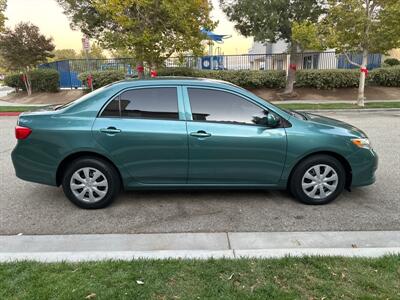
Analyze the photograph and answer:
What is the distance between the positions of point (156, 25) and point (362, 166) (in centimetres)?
1187

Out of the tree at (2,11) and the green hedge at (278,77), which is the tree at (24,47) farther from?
the green hedge at (278,77)

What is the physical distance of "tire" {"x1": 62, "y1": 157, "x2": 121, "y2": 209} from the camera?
13.3 ft

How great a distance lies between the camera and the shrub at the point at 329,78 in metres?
18.1

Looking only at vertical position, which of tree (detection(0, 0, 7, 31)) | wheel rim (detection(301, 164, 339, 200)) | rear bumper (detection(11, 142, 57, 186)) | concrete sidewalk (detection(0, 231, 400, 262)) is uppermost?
tree (detection(0, 0, 7, 31))

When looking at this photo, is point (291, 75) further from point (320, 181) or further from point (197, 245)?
point (197, 245)

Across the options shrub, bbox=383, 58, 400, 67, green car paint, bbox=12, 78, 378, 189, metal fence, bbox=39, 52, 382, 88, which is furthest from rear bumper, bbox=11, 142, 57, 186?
shrub, bbox=383, 58, 400, 67

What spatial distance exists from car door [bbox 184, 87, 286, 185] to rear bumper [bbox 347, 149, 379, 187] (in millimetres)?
903

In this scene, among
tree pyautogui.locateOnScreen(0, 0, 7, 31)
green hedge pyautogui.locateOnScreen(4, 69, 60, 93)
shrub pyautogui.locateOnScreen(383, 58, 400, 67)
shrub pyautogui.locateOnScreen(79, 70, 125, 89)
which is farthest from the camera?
shrub pyautogui.locateOnScreen(383, 58, 400, 67)

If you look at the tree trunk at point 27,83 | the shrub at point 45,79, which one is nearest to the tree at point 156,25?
the shrub at point 45,79

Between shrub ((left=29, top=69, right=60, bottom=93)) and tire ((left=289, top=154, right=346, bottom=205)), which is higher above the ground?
shrub ((left=29, top=69, right=60, bottom=93))

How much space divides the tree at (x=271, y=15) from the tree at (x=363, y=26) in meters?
2.02

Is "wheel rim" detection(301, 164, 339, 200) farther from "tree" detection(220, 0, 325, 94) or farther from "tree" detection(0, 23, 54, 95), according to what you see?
"tree" detection(0, 23, 54, 95)

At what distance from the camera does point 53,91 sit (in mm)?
21094

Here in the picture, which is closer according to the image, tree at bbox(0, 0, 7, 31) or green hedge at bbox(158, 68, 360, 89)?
tree at bbox(0, 0, 7, 31)
